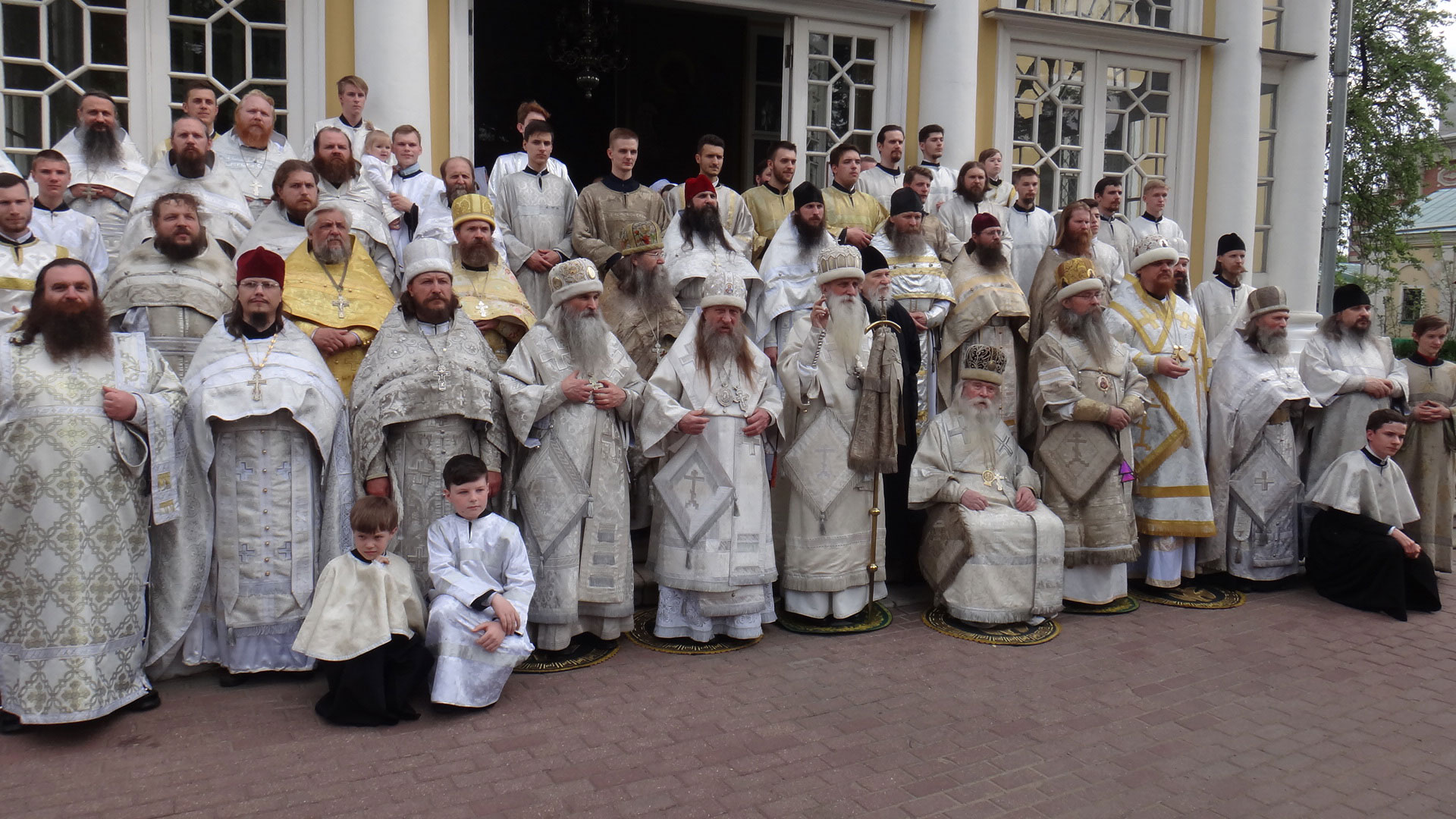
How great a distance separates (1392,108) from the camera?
2350 cm

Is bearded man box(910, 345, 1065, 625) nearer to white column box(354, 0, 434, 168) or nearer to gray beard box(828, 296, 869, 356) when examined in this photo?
gray beard box(828, 296, 869, 356)

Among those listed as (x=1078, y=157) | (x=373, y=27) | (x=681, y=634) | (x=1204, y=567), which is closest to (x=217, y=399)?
(x=681, y=634)

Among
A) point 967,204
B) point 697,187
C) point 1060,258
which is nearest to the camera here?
point 697,187

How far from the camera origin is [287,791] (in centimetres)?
389

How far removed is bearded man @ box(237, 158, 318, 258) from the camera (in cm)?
589

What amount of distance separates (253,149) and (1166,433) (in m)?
6.02

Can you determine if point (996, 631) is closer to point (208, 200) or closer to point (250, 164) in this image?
point (208, 200)

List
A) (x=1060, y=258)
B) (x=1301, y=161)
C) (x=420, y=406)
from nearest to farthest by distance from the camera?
(x=420, y=406)
(x=1060, y=258)
(x=1301, y=161)

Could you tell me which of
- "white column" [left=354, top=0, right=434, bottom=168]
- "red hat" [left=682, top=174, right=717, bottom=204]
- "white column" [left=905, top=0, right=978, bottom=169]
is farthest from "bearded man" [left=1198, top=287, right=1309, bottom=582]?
"white column" [left=354, top=0, right=434, bottom=168]

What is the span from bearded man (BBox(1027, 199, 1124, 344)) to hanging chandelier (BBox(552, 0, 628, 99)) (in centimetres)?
651

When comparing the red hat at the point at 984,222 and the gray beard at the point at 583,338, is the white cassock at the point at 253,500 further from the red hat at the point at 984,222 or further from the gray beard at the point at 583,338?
the red hat at the point at 984,222

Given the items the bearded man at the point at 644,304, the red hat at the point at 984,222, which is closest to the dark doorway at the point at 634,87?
the red hat at the point at 984,222

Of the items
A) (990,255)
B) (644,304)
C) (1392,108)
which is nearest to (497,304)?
(644,304)

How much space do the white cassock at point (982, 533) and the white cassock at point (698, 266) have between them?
1.43m
